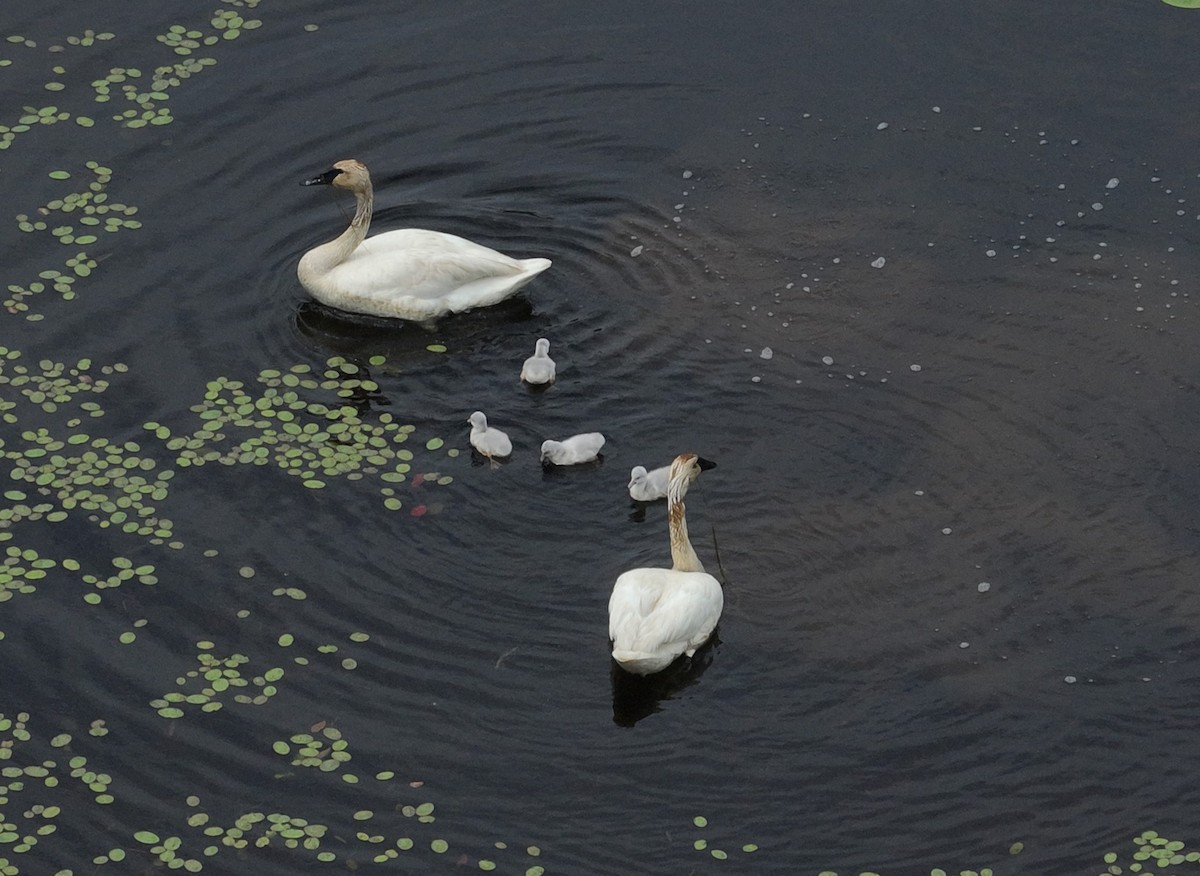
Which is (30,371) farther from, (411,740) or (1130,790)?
(1130,790)

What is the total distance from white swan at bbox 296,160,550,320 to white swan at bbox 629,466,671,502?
236cm

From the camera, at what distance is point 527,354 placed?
1266cm

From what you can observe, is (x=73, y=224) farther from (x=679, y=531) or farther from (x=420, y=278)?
(x=679, y=531)

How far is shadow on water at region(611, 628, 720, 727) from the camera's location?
995cm

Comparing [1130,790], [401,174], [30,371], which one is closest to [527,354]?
[401,174]

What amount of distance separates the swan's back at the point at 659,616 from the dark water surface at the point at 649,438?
0.82ft

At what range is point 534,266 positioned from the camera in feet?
42.5

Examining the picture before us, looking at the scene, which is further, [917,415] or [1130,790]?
[917,415]

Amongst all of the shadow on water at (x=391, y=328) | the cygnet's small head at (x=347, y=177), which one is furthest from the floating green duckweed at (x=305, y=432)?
the cygnet's small head at (x=347, y=177)

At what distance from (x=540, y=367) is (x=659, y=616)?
268cm

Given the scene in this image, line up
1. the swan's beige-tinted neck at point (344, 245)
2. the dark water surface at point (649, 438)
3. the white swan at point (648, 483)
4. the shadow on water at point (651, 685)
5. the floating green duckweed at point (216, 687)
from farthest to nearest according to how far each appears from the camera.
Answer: the swan's beige-tinted neck at point (344, 245) < the white swan at point (648, 483) < the shadow on water at point (651, 685) < the floating green duckweed at point (216, 687) < the dark water surface at point (649, 438)

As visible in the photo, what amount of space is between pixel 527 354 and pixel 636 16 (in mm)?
4813

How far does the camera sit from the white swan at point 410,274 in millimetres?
12852

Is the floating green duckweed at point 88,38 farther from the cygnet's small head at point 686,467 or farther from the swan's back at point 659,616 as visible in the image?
the swan's back at point 659,616
